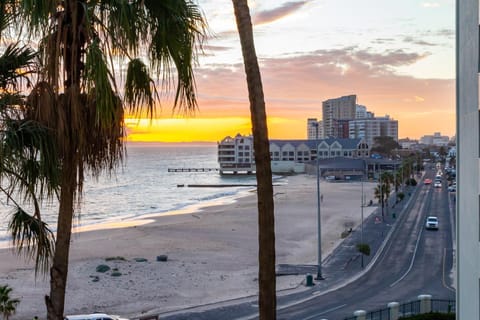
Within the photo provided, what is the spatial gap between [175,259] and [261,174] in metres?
A: 30.5

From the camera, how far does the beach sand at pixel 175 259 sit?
25773 mm

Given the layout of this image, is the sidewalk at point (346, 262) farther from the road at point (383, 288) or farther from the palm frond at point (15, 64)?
the palm frond at point (15, 64)

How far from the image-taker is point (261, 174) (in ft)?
20.7

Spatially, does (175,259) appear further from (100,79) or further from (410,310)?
(100,79)

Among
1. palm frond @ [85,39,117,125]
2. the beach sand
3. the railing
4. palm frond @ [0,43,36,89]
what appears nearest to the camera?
palm frond @ [85,39,117,125]

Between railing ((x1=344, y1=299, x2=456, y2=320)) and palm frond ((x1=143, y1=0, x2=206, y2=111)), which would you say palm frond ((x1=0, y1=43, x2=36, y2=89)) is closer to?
palm frond ((x1=143, y1=0, x2=206, y2=111))

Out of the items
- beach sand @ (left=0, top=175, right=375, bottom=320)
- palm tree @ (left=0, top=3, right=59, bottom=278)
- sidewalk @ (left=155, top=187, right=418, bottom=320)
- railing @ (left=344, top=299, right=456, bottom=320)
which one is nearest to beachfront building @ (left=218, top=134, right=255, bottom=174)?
beach sand @ (left=0, top=175, right=375, bottom=320)

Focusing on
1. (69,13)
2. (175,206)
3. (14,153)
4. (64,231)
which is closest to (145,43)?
(69,13)

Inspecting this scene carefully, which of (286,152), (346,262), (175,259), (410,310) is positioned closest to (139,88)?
(410,310)

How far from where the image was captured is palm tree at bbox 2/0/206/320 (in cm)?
571

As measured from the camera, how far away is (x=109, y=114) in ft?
18.9

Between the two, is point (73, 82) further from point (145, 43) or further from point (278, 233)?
point (278, 233)

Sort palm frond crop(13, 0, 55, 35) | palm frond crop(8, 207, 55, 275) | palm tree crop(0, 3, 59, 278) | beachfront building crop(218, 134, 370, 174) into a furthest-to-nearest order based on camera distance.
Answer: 1. beachfront building crop(218, 134, 370, 174)
2. palm frond crop(8, 207, 55, 275)
3. palm tree crop(0, 3, 59, 278)
4. palm frond crop(13, 0, 55, 35)

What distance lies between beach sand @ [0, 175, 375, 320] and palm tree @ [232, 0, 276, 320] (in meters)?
18.1
